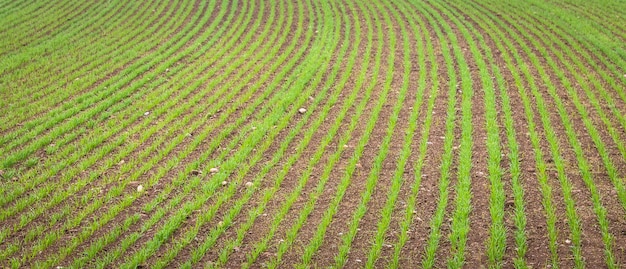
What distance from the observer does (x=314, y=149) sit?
24.6ft

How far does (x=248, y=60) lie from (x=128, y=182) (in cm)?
645

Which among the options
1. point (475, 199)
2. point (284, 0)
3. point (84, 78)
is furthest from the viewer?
point (284, 0)

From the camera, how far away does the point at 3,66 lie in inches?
444

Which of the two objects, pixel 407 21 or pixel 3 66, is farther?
pixel 407 21

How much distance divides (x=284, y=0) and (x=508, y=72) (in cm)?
1199

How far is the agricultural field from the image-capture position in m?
5.20

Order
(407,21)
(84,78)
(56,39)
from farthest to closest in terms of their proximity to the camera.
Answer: (407,21), (56,39), (84,78)

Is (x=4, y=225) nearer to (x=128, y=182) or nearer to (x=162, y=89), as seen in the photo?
(x=128, y=182)

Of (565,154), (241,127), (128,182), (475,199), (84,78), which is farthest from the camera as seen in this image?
(84,78)

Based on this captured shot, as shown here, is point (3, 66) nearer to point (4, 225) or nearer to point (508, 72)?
point (4, 225)

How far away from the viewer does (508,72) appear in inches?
425

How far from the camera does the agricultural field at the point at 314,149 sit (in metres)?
5.20

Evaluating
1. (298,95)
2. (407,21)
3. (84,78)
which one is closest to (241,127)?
(298,95)

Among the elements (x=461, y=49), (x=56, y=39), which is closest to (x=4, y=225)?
(x=56, y=39)
